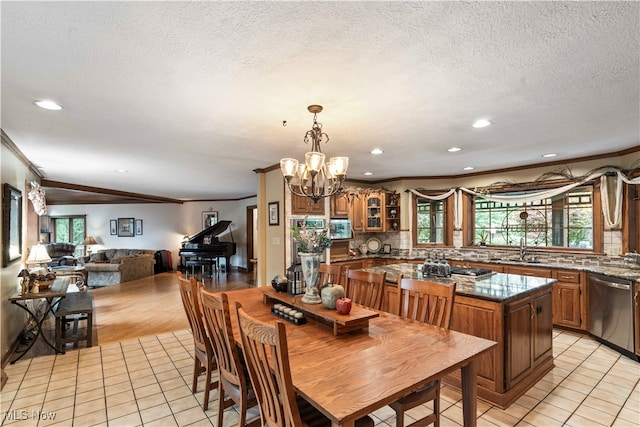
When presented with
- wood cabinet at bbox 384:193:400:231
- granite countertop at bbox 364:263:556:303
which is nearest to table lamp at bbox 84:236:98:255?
wood cabinet at bbox 384:193:400:231

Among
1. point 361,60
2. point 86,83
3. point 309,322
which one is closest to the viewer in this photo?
point 361,60

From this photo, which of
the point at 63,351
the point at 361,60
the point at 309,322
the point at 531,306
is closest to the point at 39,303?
the point at 63,351

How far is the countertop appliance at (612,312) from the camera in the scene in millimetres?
3320

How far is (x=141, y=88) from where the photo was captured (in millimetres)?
2057

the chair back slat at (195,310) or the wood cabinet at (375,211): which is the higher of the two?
the wood cabinet at (375,211)

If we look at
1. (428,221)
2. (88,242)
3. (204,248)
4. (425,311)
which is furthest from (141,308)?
(88,242)

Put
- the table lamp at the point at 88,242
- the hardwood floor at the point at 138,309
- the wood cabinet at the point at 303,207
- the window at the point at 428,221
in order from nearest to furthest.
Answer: the hardwood floor at the point at 138,309 → the wood cabinet at the point at 303,207 → the window at the point at 428,221 → the table lamp at the point at 88,242

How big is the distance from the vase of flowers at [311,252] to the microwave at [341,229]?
3.28 metres

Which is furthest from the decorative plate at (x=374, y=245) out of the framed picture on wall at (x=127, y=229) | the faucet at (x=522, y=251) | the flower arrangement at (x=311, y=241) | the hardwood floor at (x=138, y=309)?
the framed picture on wall at (x=127, y=229)

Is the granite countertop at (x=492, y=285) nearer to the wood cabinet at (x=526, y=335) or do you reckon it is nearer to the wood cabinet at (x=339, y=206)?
the wood cabinet at (x=526, y=335)

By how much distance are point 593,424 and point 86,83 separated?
13.8ft

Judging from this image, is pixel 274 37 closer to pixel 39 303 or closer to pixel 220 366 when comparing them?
pixel 220 366

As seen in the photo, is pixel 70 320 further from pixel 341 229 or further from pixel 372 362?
pixel 372 362

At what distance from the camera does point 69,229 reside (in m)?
11.0
